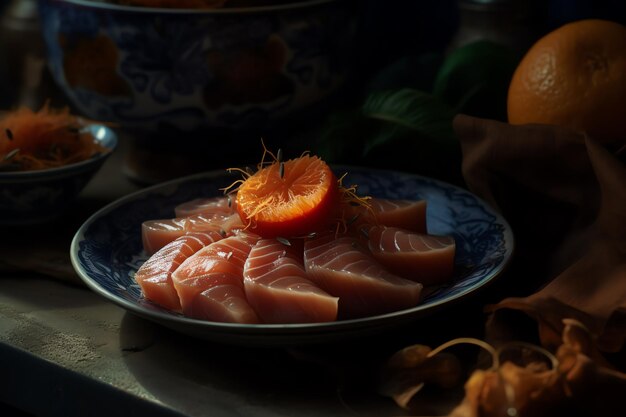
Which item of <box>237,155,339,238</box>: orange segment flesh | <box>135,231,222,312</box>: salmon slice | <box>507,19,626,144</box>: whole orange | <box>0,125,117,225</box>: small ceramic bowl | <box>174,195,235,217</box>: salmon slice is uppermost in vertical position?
<box>507,19,626,144</box>: whole orange

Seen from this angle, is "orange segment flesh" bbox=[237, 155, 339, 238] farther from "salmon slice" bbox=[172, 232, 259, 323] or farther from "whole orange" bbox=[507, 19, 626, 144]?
"whole orange" bbox=[507, 19, 626, 144]

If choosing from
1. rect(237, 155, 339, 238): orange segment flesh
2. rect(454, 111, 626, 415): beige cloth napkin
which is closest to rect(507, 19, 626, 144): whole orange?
rect(454, 111, 626, 415): beige cloth napkin

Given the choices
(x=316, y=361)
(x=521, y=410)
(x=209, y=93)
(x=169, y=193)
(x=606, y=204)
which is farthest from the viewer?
(x=209, y=93)

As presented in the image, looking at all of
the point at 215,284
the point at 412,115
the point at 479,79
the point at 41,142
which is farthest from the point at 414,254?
the point at 41,142

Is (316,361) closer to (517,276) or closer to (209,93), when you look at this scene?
(517,276)

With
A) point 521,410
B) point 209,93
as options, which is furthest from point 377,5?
point 521,410

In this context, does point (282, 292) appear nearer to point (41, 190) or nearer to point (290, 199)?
point (290, 199)
